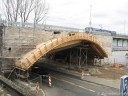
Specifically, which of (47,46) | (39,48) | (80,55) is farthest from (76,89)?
(80,55)

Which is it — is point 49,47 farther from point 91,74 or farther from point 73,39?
point 91,74

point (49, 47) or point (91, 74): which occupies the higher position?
point (49, 47)

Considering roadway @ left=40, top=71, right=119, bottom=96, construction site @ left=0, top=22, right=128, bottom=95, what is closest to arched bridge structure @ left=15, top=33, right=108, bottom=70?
construction site @ left=0, top=22, right=128, bottom=95

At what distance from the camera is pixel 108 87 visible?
2558 cm

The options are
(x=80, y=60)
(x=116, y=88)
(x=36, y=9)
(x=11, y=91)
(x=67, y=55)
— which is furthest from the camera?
(x=36, y=9)

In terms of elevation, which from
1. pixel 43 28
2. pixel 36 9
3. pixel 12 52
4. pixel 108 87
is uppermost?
pixel 36 9

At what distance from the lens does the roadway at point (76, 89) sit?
72.8ft

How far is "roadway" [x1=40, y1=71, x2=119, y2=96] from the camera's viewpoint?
874 inches

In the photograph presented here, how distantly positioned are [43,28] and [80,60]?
30.1 ft

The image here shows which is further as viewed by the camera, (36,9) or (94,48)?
(36,9)

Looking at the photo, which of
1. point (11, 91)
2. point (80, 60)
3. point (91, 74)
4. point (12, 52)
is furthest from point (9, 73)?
point (80, 60)

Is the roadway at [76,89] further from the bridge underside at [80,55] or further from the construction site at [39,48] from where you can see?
the bridge underside at [80,55]

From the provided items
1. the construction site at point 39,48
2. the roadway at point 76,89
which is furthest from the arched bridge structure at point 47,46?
the roadway at point 76,89

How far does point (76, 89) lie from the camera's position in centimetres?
2419
